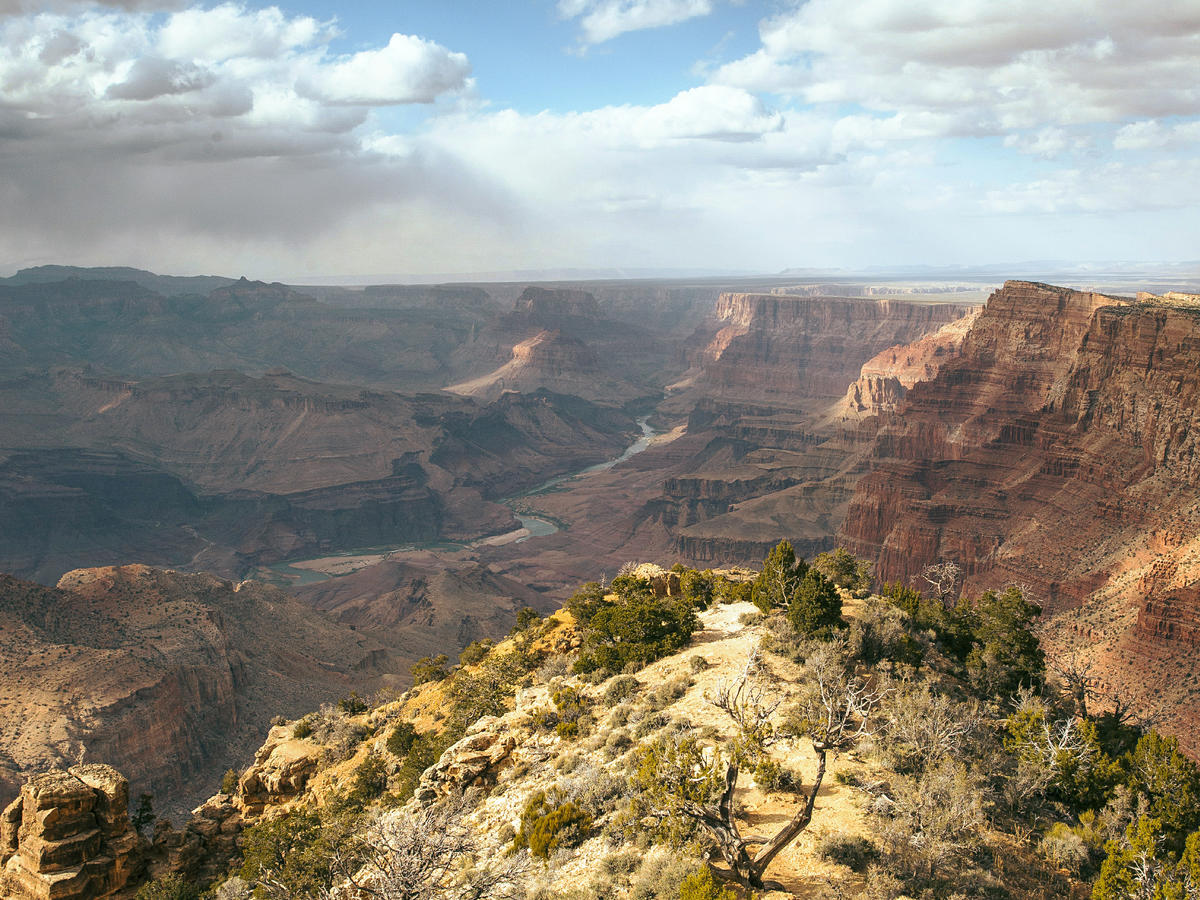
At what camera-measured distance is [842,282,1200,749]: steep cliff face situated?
61906mm

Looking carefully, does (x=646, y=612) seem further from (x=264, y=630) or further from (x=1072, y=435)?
(x=1072, y=435)

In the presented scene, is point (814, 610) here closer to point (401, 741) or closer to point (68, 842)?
point (401, 741)

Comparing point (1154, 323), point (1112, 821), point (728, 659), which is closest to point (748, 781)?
point (728, 659)

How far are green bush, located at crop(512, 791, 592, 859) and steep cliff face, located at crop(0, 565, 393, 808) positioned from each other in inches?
1529

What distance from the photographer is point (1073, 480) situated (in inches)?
3337

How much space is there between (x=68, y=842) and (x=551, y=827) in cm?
1493

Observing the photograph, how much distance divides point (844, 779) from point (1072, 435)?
78.8 m

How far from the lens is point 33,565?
147 metres

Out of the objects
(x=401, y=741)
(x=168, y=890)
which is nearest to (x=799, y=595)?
(x=401, y=741)

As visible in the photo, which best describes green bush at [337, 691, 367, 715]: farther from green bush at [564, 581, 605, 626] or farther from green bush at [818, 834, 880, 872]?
green bush at [818, 834, 880, 872]

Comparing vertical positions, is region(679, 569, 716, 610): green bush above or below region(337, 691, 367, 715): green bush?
above

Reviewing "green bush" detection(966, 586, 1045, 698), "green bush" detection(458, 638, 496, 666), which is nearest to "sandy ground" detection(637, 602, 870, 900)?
"green bush" detection(966, 586, 1045, 698)

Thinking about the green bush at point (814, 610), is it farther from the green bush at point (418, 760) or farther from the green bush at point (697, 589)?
the green bush at point (418, 760)

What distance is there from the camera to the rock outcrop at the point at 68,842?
80.7 ft
